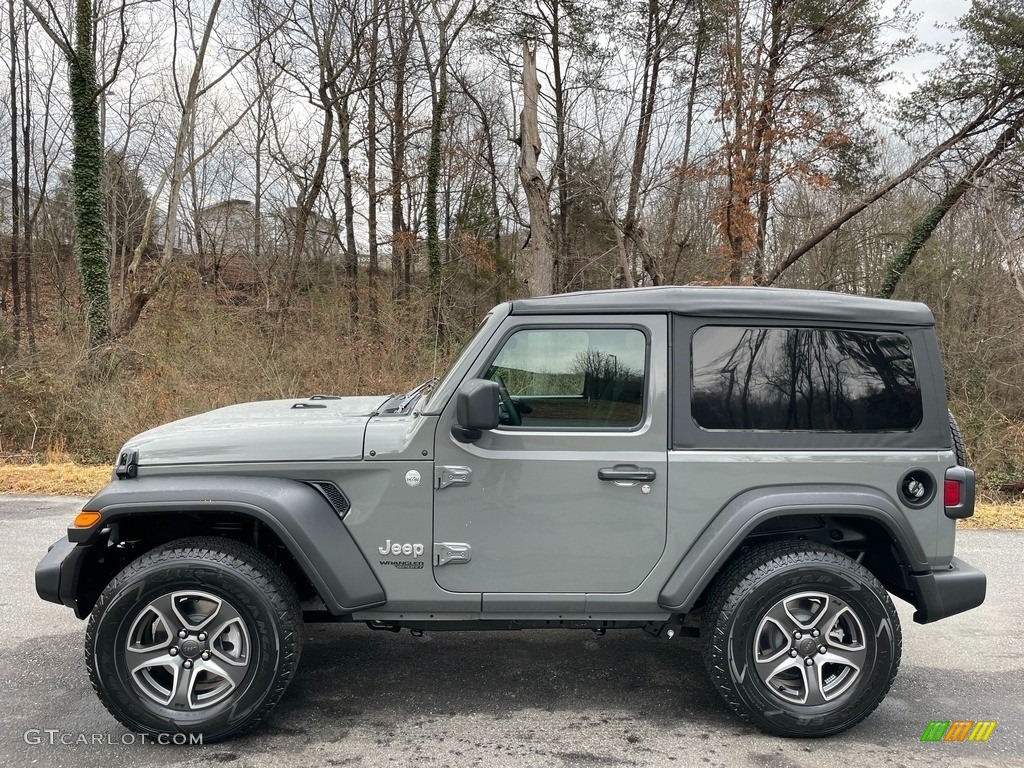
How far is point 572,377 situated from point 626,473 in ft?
1.70

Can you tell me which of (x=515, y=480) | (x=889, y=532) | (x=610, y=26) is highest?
(x=610, y=26)

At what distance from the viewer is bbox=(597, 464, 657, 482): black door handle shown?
298 centimetres

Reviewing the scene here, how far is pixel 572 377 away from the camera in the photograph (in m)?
3.16

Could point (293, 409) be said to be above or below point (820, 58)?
below

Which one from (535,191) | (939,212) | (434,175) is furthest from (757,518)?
(434,175)

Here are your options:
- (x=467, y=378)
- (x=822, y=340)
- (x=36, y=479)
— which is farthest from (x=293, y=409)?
(x=36, y=479)

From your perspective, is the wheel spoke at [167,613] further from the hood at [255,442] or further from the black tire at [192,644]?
the hood at [255,442]

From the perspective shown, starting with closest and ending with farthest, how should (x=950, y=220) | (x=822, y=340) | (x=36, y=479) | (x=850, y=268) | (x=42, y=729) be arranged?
(x=42, y=729) → (x=822, y=340) → (x=36, y=479) → (x=950, y=220) → (x=850, y=268)

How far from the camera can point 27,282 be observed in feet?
68.2

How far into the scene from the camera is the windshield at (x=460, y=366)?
304 centimetres

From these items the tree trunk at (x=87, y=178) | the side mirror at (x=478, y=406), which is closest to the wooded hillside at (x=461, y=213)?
the tree trunk at (x=87, y=178)

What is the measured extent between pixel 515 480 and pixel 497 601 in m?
0.56

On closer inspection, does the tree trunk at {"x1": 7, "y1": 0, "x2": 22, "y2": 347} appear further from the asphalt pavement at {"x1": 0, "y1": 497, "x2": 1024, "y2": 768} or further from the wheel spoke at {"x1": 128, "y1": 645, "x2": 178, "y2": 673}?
the wheel spoke at {"x1": 128, "y1": 645, "x2": 178, "y2": 673}

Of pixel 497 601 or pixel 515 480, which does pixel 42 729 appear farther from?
pixel 515 480
